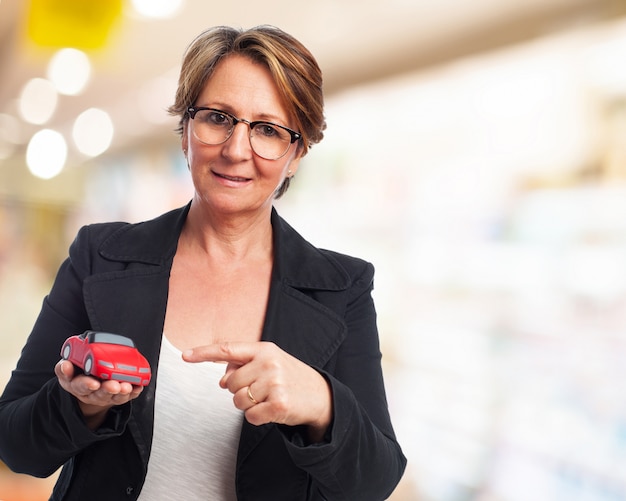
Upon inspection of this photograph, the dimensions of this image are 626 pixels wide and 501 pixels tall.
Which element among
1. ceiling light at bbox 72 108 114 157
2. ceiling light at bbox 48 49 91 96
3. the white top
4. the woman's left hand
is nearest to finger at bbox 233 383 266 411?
the woman's left hand

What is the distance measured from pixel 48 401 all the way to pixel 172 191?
169 inches

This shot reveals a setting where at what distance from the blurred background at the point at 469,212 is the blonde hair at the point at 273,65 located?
1939 mm

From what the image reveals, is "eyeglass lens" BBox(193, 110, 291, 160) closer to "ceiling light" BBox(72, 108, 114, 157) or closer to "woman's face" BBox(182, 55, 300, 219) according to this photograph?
"woman's face" BBox(182, 55, 300, 219)

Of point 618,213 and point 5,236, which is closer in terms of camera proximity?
point 618,213

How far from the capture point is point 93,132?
6.33 meters

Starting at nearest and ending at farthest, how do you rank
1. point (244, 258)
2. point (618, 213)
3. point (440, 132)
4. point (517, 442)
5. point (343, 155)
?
point (244, 258), point (618, 213), point (517, 442), point (440, 132), point (343, 155)

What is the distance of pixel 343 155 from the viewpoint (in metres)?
4.10

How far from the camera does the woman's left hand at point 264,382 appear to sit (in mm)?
913

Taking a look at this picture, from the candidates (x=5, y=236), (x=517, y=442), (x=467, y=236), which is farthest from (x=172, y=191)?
(x=517, y=442)

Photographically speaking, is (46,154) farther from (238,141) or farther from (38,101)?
(238,141)

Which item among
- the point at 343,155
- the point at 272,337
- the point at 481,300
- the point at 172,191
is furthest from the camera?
the point at 172,191

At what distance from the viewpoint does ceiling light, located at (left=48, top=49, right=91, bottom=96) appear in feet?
16.4

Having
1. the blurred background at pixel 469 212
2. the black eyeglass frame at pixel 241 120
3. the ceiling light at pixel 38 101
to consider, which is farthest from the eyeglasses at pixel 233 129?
the ceiling light at pixel 38 101

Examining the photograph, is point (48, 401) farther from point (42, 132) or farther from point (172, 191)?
point (42, 132)
